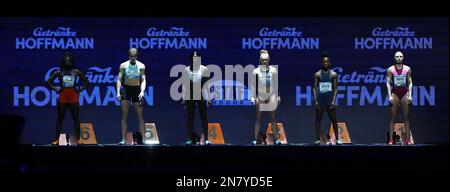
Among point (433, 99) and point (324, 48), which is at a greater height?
point (324, 48)

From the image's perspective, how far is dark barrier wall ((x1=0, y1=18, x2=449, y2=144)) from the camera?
13.0 metres

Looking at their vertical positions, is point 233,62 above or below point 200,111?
above

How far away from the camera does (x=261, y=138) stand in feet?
37.9

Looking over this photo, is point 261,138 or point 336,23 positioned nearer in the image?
point 261,138

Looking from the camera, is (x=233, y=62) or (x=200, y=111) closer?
(x=200, y=111)

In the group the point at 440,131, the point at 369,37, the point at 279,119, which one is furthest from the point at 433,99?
the point at 279,119

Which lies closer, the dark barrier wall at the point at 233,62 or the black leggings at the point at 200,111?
the black leggings at the point at 200,111

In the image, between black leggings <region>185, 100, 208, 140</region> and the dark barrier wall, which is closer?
black leggings <region>185, 100, 208, 140</region>

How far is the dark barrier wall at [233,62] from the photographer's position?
513 inches

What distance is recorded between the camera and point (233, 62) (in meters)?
13.1
